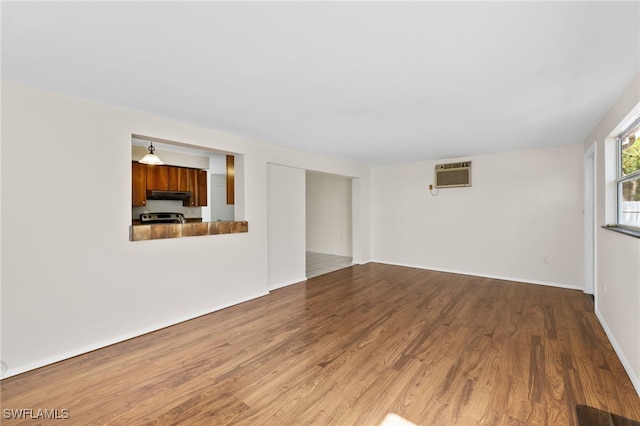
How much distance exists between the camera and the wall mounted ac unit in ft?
17.2

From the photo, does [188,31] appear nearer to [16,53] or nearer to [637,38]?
[16,53]

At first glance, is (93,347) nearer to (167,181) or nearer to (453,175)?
(167,181)

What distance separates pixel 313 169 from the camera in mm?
5062

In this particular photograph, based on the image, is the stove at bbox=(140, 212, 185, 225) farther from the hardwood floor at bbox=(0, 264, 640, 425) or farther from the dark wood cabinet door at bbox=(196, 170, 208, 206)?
the hardwood floor at bbox=(0, 264, 640, 425)

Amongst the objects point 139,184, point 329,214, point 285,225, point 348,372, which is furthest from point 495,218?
point 139,184

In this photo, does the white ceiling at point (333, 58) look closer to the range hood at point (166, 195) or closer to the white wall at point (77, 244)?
the white wall at point (77, 244)

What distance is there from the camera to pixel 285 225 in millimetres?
4727

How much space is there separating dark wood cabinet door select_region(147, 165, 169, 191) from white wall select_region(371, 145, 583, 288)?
172 inches

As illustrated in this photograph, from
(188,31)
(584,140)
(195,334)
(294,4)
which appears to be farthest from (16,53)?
(584,140)

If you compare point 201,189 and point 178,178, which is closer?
point 178,178

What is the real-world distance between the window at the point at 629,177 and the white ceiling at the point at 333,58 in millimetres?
346

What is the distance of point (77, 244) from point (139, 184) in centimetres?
266

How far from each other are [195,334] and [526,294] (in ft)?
14.5

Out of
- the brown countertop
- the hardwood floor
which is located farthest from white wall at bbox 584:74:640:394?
the brown countertop
